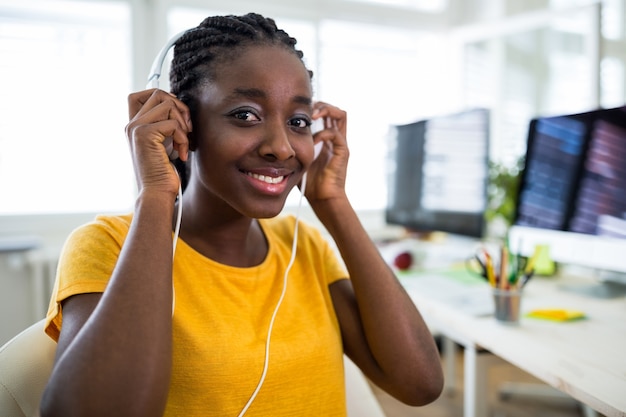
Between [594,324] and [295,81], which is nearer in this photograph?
[295,81]

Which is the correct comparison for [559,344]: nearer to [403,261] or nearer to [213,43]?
[403,261]

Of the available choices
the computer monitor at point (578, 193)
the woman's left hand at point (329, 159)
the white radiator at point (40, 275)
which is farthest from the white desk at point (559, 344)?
the white radiator at point (40, 275)

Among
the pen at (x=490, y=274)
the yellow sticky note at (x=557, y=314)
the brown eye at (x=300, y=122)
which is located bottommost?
the yellow sticky note at (x=557, y=314)

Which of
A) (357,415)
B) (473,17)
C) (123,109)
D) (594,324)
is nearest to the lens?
(357,415)

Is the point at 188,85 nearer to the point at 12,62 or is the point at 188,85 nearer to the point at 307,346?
the point at 307,346

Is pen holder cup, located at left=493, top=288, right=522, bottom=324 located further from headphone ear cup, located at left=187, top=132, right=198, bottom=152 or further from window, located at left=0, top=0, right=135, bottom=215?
window, located at left=0, top=0, right=135, bottom=215

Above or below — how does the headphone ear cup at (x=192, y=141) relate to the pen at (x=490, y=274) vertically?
above

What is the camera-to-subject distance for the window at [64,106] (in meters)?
2.13

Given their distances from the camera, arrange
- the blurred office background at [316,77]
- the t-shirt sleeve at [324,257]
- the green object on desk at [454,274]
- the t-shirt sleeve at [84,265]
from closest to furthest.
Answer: the t-shirt sleeve at [84,265] < the t-shirt sleeve at [324,257] < the green object on desk at [454,274] < the blurred office background at [316,77]

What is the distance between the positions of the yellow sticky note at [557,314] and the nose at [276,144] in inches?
29.2

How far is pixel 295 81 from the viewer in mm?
813

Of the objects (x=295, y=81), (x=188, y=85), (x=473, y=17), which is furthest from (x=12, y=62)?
(x=473, y=17)

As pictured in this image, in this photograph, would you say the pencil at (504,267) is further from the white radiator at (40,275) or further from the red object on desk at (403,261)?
the white radiator at (40,275)

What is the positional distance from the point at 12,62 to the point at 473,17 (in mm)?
2623
